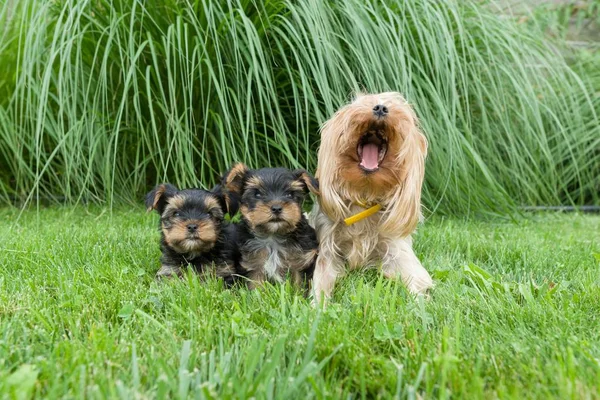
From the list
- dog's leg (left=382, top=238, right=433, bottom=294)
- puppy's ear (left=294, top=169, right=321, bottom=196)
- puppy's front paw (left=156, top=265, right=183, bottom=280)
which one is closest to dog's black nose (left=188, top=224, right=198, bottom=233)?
puppy's front paw (left=156, top=265, right=183, bottom=280)

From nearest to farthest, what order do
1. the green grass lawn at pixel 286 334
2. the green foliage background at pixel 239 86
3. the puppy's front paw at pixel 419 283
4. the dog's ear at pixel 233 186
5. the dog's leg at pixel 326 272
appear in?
the green grass lawn at pixel 286 334 < the puppy's front paw at pixel 419 283 < the dog's leg at pixel 326 272 < the dog's ear at pixel 233 186 < the green foliage background at pixel 239 86

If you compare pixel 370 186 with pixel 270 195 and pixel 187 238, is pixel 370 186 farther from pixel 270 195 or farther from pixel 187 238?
pixel 187 238

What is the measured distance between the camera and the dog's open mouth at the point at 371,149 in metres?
2.71

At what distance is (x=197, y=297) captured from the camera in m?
2.21

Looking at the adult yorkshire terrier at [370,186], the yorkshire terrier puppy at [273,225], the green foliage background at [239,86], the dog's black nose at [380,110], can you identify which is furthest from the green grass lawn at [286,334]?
the green foliage background at [239,86]

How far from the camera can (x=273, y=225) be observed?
8.55 ft

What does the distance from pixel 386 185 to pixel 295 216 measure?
0.51m

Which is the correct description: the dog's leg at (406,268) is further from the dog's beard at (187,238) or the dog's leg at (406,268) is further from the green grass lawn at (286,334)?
the dog's beard at (187,238)

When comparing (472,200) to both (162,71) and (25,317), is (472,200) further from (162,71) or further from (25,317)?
(25,317)

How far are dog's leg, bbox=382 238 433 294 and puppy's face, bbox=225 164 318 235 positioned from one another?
21.6 inches

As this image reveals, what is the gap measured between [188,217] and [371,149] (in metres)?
1.05

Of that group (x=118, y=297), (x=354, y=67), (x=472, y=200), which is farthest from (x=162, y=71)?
(x=472, y=200)

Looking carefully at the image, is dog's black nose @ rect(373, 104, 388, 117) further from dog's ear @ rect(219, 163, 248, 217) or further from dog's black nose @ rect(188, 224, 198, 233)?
dog's black nose @ rect(188, 224, 198, 233)

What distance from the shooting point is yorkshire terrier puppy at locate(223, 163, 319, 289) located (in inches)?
103
